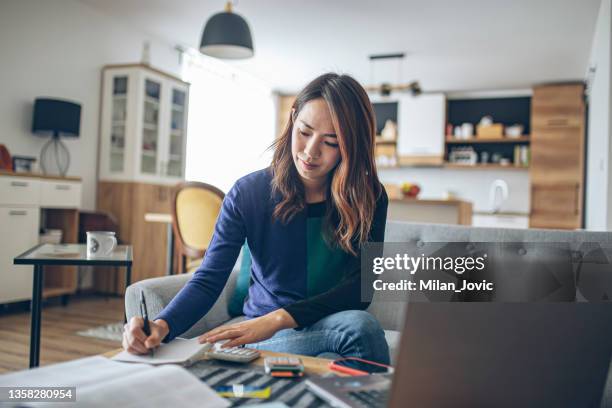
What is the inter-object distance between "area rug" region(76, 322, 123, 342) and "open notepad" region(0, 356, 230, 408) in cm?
247

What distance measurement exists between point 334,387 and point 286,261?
595 mm

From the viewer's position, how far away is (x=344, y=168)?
1.31m

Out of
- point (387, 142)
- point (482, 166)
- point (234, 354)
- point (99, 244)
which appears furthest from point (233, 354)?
point (387, 142)

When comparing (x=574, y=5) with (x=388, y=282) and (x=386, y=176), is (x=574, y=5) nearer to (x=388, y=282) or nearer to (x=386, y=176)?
(x=388, y=282)

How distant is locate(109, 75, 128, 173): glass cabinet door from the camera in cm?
467

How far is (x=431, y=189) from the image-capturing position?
7.66 meters

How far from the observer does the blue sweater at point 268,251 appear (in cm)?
125

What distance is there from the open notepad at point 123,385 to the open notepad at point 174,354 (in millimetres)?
93

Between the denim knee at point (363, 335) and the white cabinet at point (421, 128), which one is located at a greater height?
the white cabinet at point (421, 128)

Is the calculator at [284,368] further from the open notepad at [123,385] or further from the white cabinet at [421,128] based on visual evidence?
the white cabinet at [421,128]

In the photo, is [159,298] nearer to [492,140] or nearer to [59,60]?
[59,60]

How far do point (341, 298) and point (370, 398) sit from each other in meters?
0.53

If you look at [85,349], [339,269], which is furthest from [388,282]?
[85,349]

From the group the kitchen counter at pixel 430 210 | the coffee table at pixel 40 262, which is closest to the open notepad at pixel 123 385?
the coffee table at pixel 40 262
